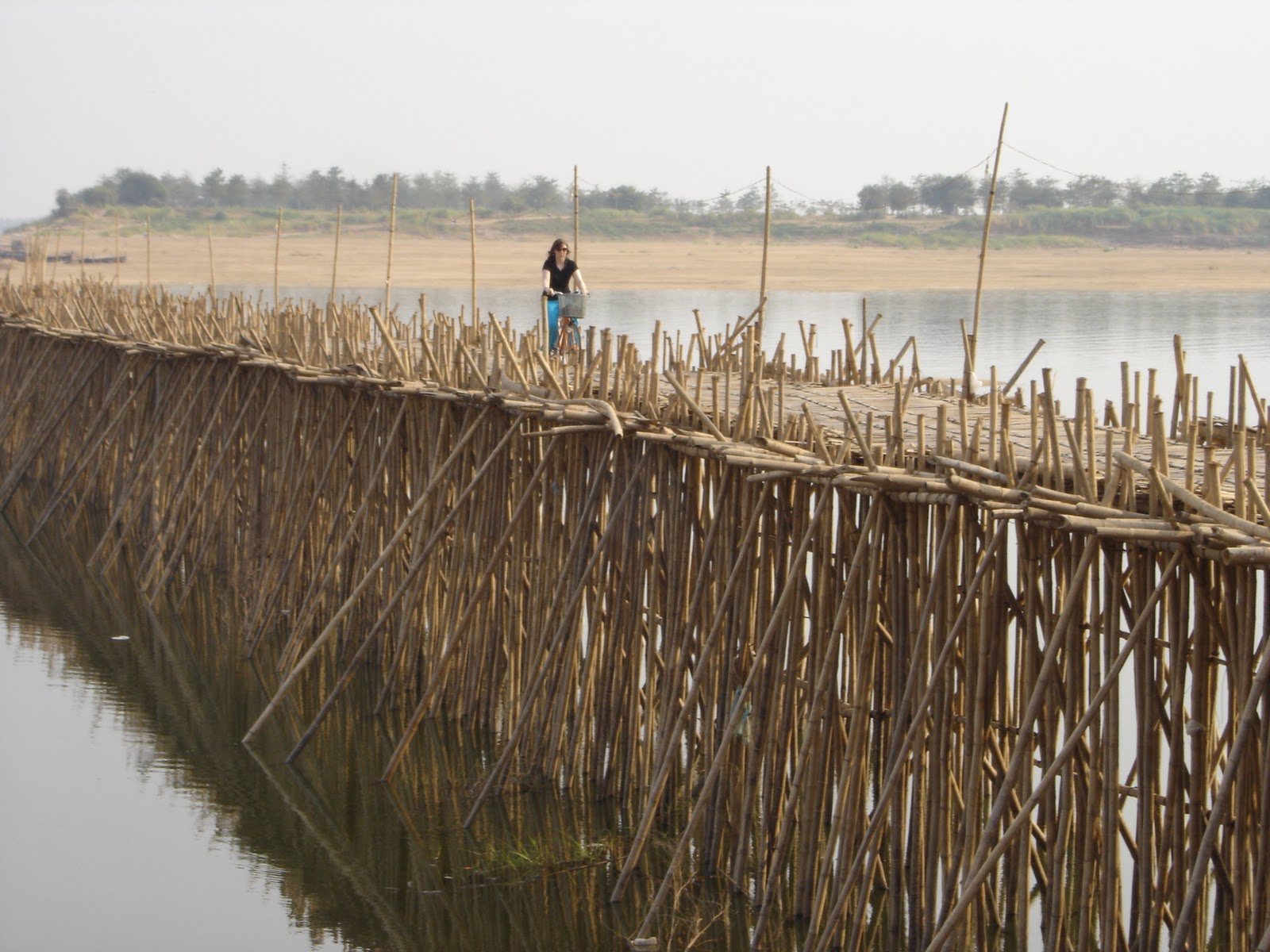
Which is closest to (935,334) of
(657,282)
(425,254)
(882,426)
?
(657,282)

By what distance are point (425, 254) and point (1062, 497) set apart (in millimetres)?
48151

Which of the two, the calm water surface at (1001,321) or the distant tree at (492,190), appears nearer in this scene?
the calm water surface at (1001,321)

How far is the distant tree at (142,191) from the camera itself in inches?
2773

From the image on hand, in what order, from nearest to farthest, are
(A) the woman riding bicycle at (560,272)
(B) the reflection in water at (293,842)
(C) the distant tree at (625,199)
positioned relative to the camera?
(B) the reflection in water at (293,842) < (A) the woman riding bicycle at (560,272) < (C) the distant tree at (625,199)

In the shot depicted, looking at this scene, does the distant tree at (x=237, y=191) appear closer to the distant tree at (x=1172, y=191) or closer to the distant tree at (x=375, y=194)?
the distant tree at (x=375, y=194)

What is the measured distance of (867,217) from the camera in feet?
187

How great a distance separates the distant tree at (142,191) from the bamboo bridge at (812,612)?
6193 cm

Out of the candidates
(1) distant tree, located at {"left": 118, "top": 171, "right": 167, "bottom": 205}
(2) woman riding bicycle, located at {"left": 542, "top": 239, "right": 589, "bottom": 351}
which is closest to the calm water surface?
(2) woman riding bicycle, located at {"left": 542, "top": 239, "right": 589, "bottom": 351}

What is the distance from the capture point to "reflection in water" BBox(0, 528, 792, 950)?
24.8 feet

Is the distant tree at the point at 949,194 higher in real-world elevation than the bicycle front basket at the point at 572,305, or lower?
higher

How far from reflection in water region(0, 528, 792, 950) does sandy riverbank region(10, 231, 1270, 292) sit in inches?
1319

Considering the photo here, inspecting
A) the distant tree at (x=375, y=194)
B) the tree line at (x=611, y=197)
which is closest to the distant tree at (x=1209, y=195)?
the tree line at (x=611, y=197)

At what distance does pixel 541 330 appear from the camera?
32.7ft

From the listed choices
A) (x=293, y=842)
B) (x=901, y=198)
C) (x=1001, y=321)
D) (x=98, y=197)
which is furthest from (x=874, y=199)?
(x=293, y=842)
